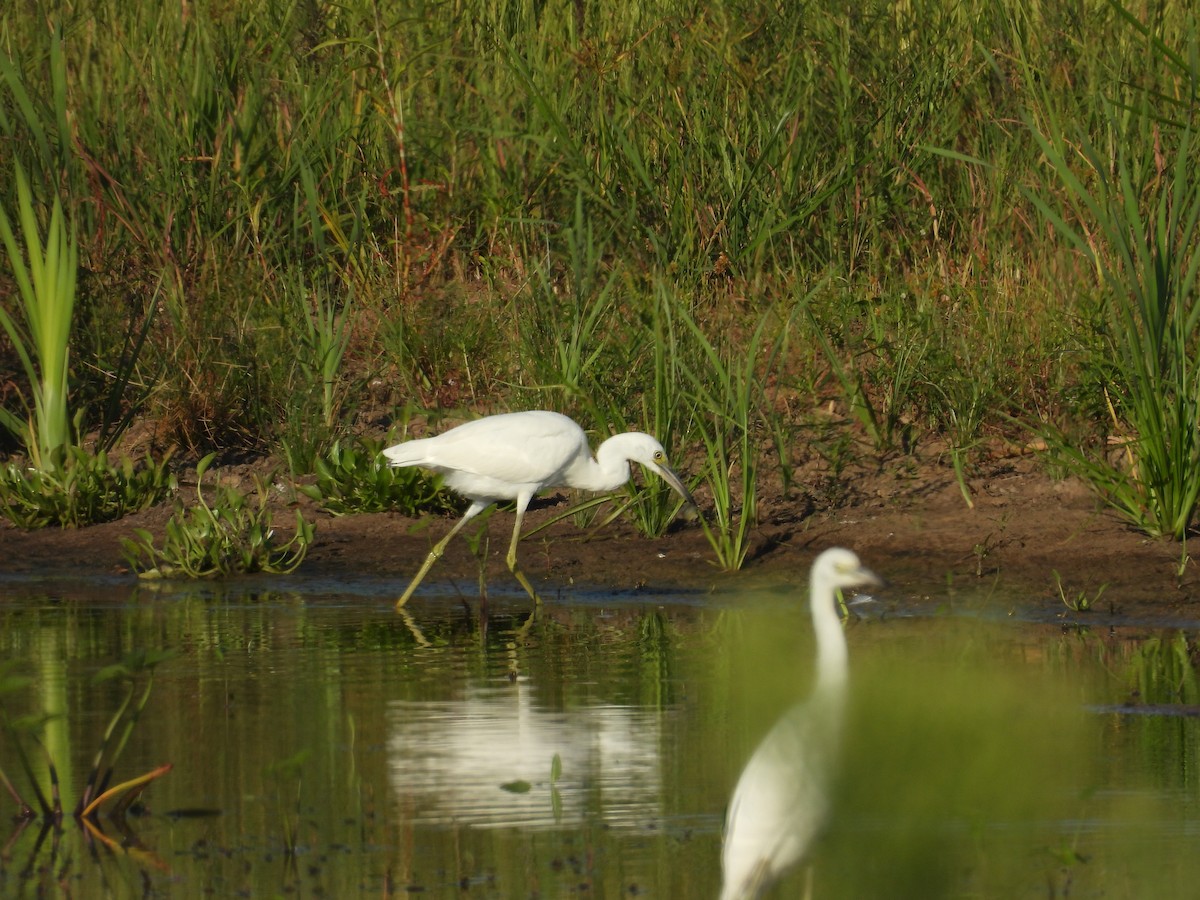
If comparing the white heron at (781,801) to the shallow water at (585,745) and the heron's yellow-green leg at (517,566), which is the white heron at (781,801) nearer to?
the shallow water at (585,745)

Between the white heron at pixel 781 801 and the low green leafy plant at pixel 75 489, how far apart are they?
5.68 m

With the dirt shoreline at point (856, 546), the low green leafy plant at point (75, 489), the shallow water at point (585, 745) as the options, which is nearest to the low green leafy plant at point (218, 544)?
the dirt shoreline at point (856, 546)

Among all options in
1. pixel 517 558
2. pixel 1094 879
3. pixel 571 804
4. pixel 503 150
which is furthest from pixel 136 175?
pixel 1094 879

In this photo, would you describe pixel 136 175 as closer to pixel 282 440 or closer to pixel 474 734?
pixel 282 440

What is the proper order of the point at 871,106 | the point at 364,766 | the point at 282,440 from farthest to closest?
the point at 871,106, the point at 282,440, the point at 364,766

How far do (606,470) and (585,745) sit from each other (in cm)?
326

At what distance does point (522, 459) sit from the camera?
8.94 meters

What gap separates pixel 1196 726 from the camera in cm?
602

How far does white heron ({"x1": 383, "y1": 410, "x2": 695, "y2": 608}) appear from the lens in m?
8.92

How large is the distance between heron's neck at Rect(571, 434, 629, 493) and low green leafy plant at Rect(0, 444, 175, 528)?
234 cm

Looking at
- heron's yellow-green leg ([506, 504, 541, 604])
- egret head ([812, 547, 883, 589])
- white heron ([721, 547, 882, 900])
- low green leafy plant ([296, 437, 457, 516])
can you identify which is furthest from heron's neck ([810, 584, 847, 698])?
low green leafy plant ([296, 437, 457, 516])

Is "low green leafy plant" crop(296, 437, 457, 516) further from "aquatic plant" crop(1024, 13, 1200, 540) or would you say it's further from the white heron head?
"aquatic plant" crop(1024, 13, 1200, 540)

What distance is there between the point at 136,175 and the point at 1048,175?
532cm

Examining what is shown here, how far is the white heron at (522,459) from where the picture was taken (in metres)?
Result: 8.92
